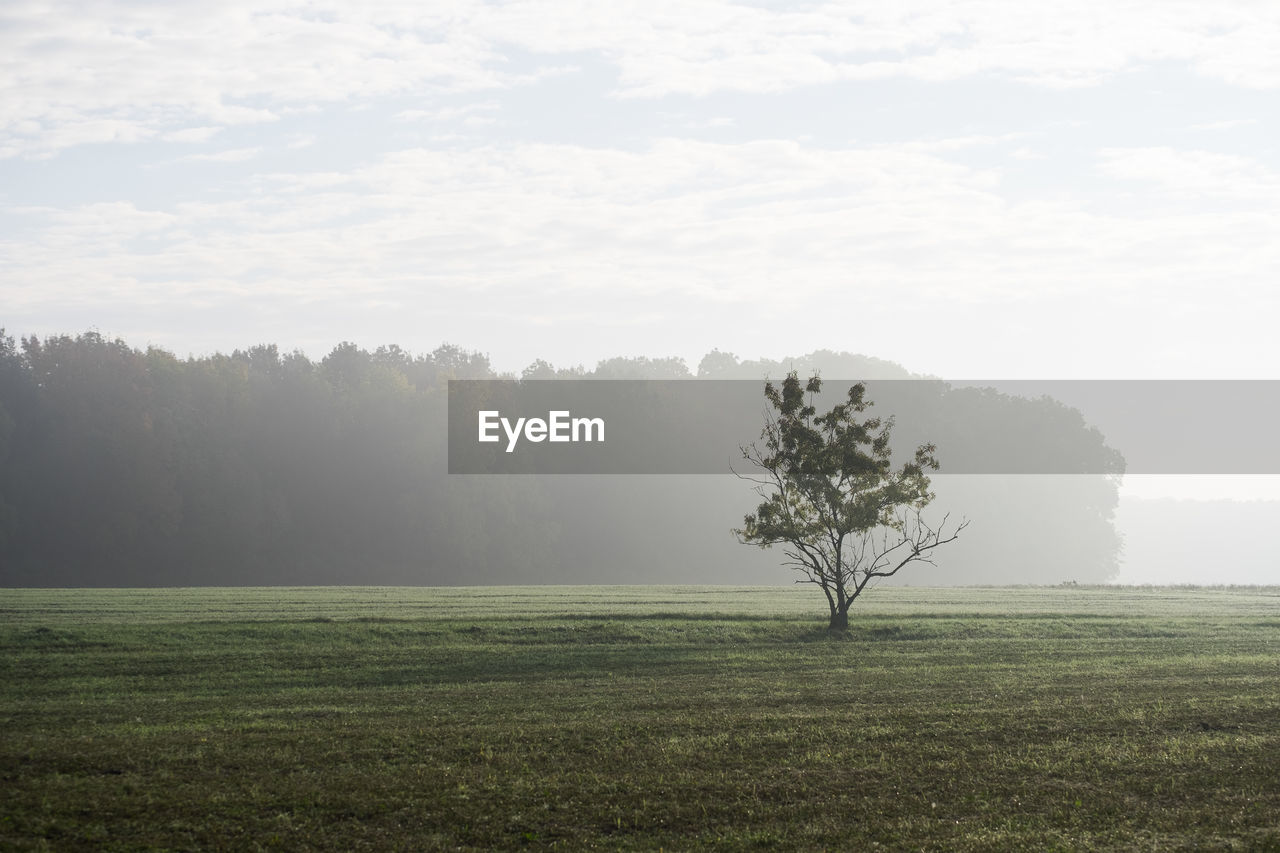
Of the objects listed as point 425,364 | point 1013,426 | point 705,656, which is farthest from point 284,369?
point 705,656

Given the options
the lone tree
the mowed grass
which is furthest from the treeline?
the lone tree

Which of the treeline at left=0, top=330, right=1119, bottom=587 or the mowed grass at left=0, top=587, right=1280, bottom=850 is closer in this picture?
the mowed grass at left=0, top=587, right=1280, bottom=850

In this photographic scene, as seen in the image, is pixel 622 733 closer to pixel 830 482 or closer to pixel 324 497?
pixel 830 482

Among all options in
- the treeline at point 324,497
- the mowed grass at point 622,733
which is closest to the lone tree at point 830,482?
the mowed grass at point 622,733

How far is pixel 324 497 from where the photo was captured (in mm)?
97125

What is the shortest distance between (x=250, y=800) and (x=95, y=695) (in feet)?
32.4

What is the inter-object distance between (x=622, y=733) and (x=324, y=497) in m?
84.1

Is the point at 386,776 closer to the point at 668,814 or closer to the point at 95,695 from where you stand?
the point at 668,814

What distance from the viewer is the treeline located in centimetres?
8269

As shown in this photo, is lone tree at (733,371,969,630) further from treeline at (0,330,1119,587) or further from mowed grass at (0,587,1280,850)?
treeline at (0,330,1119,587)

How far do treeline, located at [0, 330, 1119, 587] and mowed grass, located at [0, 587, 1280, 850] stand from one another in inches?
2066

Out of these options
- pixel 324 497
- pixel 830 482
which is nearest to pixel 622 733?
pixel 830 482

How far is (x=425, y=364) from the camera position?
12344cm

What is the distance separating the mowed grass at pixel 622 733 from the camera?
12430 mm
